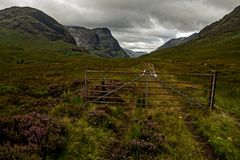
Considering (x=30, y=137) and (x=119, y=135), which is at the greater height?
(x=30, y=137)

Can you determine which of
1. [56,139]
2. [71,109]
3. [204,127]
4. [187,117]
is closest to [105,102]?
[71,109]

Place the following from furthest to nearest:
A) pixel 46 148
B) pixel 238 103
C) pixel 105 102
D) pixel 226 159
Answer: pixel 238 103 < pixel 105 102 < pixel 226 159 < pixel 46 148

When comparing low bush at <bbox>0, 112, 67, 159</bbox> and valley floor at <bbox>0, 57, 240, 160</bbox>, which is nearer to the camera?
low bush at <bbox>0, 112, 67, 159</bbox>

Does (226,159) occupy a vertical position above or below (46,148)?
below

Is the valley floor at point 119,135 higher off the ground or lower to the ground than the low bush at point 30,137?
lower

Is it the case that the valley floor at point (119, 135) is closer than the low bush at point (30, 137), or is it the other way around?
the low bush at point (30, 137)

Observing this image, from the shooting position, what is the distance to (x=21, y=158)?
30.0 ft

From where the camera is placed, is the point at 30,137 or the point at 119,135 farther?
the point at 119,135

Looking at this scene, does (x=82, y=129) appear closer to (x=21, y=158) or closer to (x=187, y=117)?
(x=21, y=158)

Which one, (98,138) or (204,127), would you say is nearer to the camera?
(98,138)

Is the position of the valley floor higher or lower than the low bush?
lower

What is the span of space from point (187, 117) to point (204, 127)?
2.61 metres

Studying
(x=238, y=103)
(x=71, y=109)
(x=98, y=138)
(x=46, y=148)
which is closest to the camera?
(x=46, y=148)

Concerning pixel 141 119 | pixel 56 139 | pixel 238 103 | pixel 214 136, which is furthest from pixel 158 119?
pixel 238 103
